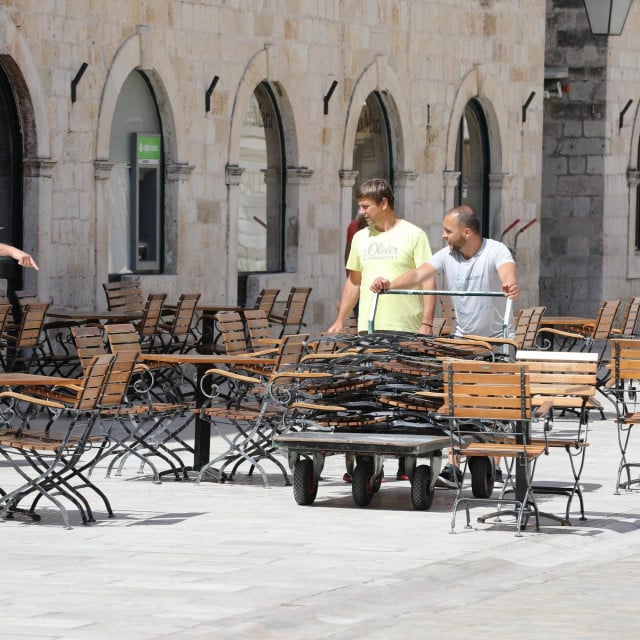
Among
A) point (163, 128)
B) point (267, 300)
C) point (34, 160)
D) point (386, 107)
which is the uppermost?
point (386, 107)

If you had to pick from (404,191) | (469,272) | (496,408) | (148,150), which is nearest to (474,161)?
(404,191)

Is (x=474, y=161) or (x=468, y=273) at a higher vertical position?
(x=474, y=161)

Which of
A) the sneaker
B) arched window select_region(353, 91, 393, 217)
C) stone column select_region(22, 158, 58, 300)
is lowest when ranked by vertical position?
the sneaker

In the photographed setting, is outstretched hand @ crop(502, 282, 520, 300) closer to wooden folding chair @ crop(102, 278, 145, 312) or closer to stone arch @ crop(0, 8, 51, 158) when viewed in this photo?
stone arch @ crop(0, 8, 51, 158)

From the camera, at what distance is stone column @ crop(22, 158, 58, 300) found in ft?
57.6

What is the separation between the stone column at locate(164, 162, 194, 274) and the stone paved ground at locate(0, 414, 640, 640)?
808 cm

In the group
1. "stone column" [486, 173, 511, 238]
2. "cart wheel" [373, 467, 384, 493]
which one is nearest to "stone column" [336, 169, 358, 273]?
"stone column" [486, 173, 511, 238]

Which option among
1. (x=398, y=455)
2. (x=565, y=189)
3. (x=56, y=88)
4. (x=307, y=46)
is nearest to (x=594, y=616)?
(x=398, y=455)

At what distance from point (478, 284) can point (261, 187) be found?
10136 mm

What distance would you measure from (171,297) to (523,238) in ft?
29.4

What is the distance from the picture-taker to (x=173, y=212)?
65.3 feet

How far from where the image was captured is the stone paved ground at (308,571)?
7621 mm

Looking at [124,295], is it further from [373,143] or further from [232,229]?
[373,143]

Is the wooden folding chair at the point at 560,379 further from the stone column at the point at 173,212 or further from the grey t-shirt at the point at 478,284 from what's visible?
the stone column at the point at 173,212
